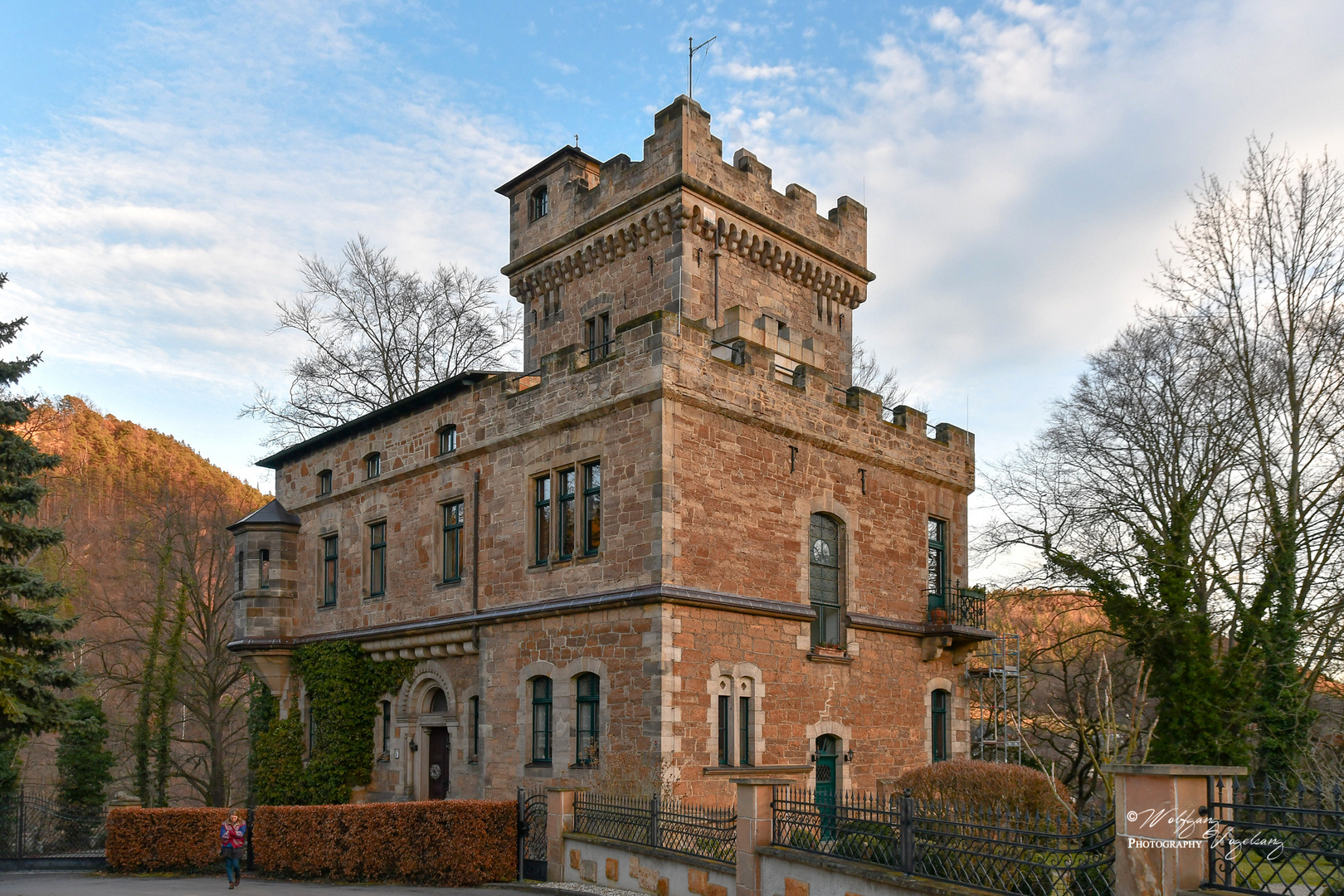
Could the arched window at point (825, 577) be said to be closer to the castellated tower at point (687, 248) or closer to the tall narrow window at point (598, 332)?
the castellated tower at point (687, 248)

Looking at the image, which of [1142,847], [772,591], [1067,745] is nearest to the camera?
[1142,847]

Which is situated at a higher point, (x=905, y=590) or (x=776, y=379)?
(x=776, y=379)

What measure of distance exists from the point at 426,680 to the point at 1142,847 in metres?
15.7

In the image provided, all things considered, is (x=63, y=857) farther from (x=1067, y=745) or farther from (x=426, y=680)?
(x=1067, y=745)

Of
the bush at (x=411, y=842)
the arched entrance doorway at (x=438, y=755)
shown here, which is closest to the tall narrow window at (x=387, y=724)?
the arched entrance doorway at (x=438, y=755)

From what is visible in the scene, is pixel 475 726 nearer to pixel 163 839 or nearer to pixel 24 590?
pixel 163 839

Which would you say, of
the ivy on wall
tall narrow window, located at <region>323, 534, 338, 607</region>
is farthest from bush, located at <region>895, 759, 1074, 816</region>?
tall narrow window, located at <region>323, 534, 338, 607</region>

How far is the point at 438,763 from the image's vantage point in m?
20.8

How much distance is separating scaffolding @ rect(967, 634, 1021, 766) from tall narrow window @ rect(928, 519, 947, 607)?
159 centimetres

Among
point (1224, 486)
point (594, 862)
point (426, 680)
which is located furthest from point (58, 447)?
point (1224, 486)

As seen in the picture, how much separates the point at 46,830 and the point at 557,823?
48.7ft

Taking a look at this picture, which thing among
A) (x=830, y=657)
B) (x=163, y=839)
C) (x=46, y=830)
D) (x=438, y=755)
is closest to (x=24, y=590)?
(x=163, y=839)

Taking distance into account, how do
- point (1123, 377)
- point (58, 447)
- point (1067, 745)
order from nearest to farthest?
point (1123, 377)
point (1067, 745)
point (58, 447)

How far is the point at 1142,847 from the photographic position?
7996mm
